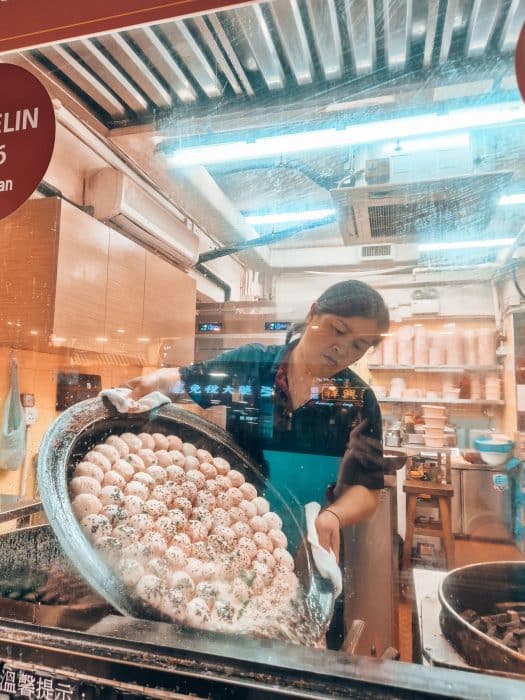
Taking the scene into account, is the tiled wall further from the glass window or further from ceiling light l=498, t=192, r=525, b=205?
ceiling light l=498, t=192, r=525, b=205

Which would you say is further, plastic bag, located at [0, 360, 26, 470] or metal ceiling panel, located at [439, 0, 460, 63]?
plastic bag, located at [0, 360, 26, 470]

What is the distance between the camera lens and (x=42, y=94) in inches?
50.6

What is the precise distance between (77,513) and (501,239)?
113 centimetres

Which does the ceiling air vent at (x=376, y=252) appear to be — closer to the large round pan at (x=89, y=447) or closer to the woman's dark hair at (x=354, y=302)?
the woman's dark hair at (x=354, y=302)

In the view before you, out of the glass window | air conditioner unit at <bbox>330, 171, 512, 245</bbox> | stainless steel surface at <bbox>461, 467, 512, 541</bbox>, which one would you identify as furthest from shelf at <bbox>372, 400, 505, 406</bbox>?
air conditioner unit at <bbox>330, 171, 512, 245</bbox>

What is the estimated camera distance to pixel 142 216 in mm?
1344

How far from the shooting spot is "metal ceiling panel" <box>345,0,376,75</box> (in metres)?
1.08

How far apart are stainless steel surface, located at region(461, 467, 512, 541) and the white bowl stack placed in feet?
0.25

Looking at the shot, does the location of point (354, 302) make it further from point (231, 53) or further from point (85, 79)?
point (85, 79)

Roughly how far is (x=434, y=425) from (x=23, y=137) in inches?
52.2

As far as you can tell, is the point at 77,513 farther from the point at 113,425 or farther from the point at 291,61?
the point at 291,61

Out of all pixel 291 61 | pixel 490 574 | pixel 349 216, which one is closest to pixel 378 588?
pixel 490 574

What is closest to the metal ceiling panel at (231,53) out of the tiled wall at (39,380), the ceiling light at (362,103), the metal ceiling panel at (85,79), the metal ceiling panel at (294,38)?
the metal ceiling panel at (294,38)

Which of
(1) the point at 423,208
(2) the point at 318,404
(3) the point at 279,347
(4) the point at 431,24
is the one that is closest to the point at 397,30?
(4) the point at 431,24
